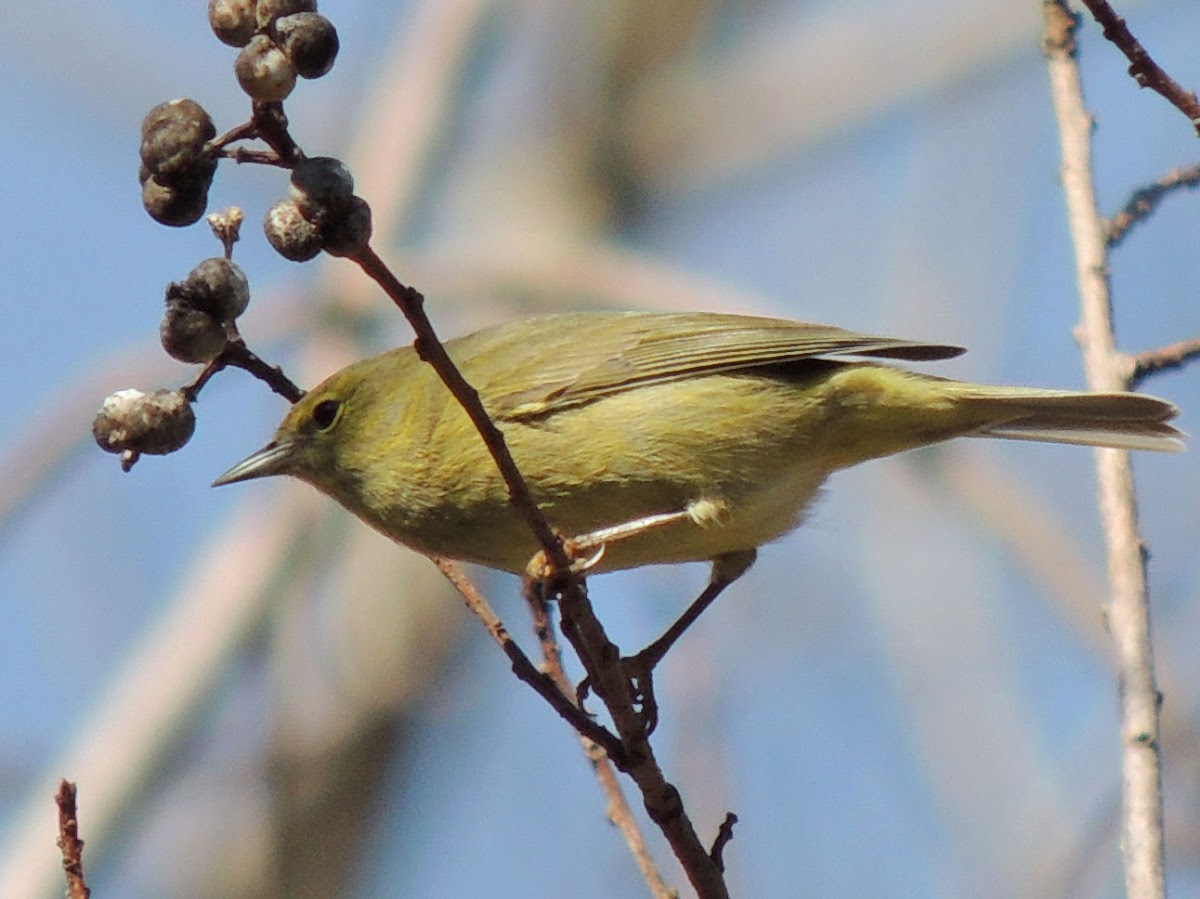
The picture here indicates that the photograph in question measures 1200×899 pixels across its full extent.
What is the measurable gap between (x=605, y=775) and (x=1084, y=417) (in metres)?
1.69

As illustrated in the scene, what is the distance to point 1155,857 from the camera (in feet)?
9.52

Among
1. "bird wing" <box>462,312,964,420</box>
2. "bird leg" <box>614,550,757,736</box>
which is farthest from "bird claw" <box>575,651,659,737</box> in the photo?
"bird wing" <box>462,312,964,420</box>

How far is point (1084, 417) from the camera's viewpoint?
4266mm

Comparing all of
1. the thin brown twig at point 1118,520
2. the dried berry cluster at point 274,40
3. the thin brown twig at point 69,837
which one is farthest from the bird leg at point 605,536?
the dried berry cluster at point 274,40

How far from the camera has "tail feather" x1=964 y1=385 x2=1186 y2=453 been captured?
163 inches

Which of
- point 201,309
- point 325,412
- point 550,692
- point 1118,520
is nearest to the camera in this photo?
point 201,309

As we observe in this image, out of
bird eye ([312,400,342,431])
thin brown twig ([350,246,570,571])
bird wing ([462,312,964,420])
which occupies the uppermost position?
bird wing ([462,312,964,420])

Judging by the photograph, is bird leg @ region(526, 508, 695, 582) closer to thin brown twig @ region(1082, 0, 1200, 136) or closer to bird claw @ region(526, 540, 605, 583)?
bird claw @ region(526, 540, 605, 583)

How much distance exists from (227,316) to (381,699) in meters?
6.19

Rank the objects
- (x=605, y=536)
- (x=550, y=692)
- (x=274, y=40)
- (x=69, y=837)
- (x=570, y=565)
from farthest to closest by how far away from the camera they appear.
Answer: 1. (x=605, y=536)
2. (x=570, y=565)
3. (x=550, y=692)
4. (x=69, y=837)
5. (x=274, y=40)

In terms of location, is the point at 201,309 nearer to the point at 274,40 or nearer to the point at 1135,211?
the point at 274,40

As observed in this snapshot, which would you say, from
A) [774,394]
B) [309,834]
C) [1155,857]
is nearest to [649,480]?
[774,394]

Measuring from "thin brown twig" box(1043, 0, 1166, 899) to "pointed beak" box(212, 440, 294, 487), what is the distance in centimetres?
223

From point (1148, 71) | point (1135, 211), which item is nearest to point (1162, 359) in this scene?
point (1135, 211)
